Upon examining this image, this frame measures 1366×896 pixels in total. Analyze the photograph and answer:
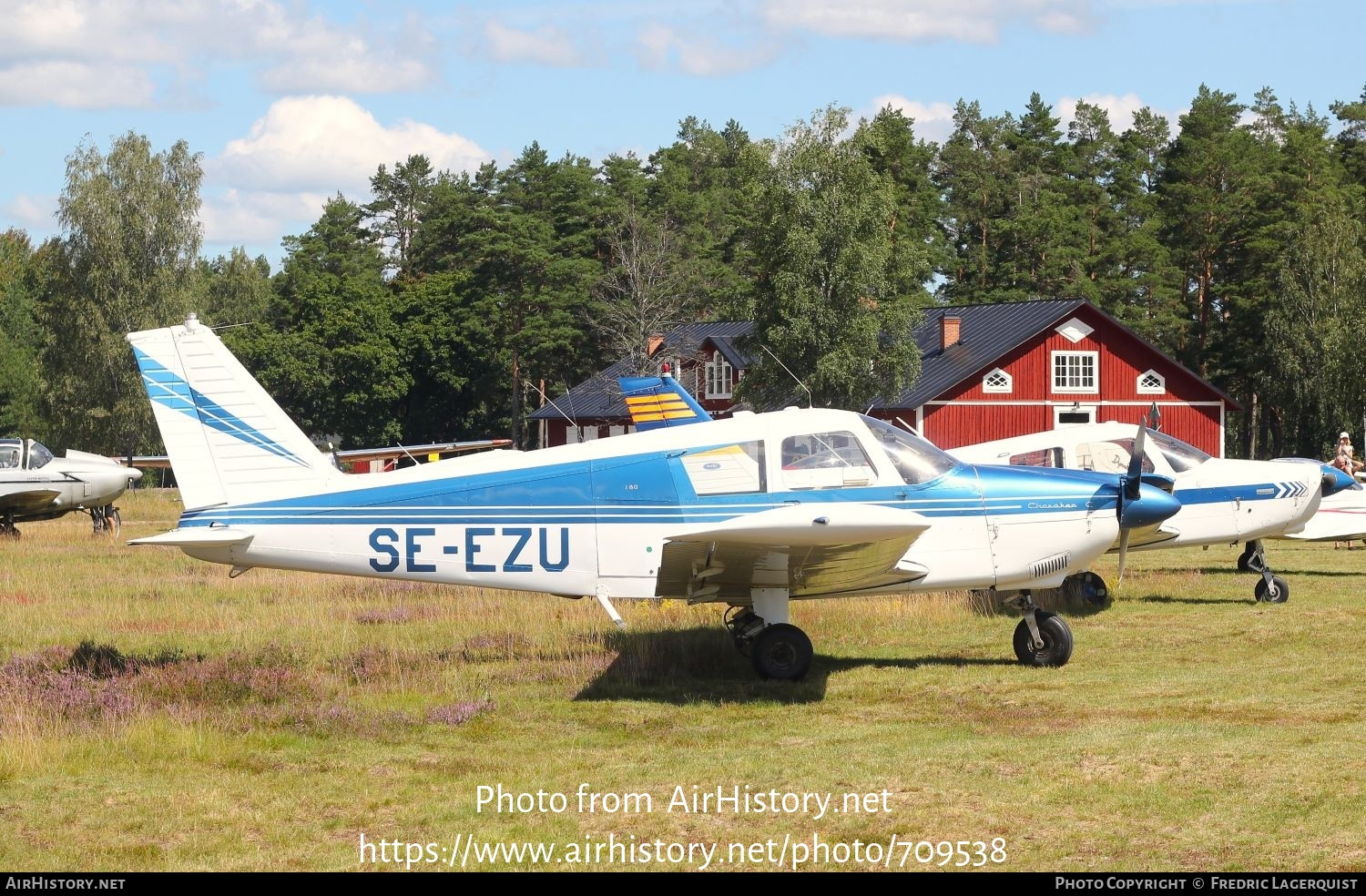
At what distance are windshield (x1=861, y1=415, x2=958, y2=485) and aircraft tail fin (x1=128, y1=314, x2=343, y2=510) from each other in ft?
13.9

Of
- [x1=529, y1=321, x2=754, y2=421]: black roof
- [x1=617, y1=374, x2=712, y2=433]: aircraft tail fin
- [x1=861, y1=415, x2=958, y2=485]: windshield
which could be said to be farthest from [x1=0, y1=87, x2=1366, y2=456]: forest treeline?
[x1=861, y1=415, x2=958, y2=485]: windshield

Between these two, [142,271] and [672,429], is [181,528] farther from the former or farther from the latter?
[142,271]

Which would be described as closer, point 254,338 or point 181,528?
point 181,528

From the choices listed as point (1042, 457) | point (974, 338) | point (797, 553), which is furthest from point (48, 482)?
point (974, 338)

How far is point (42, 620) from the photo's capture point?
14.1m

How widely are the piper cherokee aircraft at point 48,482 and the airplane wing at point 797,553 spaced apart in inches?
661

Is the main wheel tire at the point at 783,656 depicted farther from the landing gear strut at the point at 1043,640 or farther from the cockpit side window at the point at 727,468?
the landing gear strut at the point at 1043,640

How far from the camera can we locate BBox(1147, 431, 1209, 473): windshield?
50.1ft

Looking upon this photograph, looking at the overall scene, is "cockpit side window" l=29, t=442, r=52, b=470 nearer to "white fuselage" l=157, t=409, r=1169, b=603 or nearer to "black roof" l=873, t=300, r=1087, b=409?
"white fuselage" l=157, t=409, r=1169, b=603

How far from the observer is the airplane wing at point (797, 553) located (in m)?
9.03

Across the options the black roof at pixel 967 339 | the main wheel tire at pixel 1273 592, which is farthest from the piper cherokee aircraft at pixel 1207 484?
the black roof at pixel 967 339

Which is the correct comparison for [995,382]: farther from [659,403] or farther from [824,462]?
[824,462]
